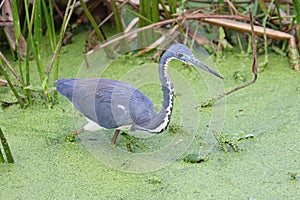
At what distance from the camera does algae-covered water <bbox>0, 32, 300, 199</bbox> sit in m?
2.05

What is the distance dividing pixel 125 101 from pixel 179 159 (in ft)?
0.98

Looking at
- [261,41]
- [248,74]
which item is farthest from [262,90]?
[261,41]

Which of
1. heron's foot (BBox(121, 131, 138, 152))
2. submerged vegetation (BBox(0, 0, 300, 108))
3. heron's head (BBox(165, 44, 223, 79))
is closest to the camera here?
heron's head (BBox(165, 44, 223, 79))

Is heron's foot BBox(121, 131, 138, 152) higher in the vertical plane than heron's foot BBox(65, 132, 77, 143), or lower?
lower

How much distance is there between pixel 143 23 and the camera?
3062mm

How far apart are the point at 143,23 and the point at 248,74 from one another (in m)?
0.59

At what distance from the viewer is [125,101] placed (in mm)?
2258

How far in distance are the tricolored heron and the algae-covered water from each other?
15cm

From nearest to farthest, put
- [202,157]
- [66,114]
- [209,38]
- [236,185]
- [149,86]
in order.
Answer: [236,185], [202,157], [66,114], [149,86], [209,38]

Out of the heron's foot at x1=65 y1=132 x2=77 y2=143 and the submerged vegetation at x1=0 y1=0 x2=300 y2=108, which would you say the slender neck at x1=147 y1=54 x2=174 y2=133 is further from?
the submerged vegetation at x1=0 y1=0 x2=300 y2=108

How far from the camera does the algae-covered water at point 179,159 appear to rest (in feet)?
6.72

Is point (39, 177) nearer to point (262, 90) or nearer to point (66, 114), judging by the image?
point (66, 114)

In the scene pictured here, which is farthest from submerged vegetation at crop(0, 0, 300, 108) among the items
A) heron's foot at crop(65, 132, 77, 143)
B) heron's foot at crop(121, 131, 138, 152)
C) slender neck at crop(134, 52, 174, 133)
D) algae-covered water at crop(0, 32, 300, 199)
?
slender neck at crop(134, 52, 174, 133)

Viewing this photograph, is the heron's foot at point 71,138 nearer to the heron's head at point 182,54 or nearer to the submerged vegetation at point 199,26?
the submerged vegetation at point 199,26
